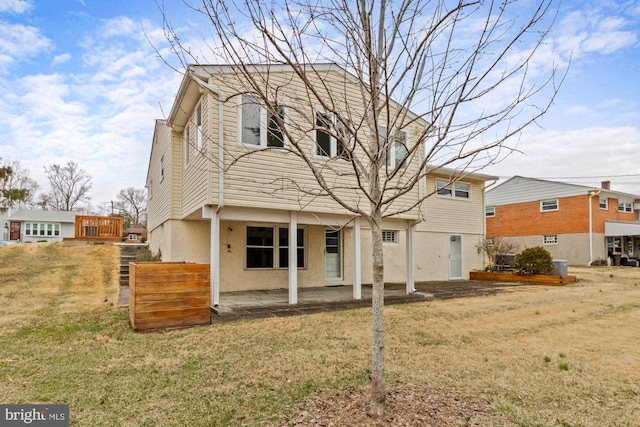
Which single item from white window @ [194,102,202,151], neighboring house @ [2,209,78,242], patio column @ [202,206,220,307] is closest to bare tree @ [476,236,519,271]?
patio column @ [202,206,220,307]

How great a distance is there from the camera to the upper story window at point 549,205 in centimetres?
2344

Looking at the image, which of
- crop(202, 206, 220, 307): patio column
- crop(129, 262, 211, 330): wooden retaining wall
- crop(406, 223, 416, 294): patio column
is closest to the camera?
crop(129, 262, 211, 330): wooden retaining wall

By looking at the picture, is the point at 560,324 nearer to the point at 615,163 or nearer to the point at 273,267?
the point at 273,267

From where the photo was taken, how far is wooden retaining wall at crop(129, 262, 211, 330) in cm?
600

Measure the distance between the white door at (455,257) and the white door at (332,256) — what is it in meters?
5.67

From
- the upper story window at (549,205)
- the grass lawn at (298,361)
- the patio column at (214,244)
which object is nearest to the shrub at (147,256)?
the grass lawn at (298,361)

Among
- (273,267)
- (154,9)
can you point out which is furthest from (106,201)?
(154,9)

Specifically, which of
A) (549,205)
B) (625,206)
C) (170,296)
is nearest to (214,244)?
(170,296)

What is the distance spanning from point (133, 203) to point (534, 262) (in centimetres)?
4420

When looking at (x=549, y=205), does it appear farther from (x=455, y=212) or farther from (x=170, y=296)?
(x=170, y=296)

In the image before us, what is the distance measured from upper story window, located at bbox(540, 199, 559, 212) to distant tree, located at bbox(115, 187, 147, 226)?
41364 mm

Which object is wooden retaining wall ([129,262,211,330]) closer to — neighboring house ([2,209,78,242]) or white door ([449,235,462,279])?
white door ([449,235,462,279])

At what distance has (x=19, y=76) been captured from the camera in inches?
406

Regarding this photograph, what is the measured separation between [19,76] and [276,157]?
807 centimetres
